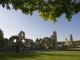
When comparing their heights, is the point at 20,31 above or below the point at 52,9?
above

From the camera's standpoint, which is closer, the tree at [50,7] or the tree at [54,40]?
the tree at [50,7]

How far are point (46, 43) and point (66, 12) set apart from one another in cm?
6512

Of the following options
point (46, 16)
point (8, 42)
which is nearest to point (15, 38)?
point (8, 42)

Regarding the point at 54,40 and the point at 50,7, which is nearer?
the point at 50,7

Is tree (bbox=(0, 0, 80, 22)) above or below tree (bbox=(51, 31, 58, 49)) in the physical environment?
below

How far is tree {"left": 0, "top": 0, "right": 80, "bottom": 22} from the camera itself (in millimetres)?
13955

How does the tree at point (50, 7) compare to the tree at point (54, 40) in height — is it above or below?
below

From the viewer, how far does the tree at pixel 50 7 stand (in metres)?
14.0

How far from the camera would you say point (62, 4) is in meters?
14.2

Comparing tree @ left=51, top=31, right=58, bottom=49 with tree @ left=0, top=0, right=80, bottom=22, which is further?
tree @ left=51, top=31, right=58, bottom=49

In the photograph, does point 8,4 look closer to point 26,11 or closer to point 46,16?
point 26,11

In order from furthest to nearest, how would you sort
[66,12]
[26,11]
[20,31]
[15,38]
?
[20,31]
[15,38]
[26,11]
[66,12]

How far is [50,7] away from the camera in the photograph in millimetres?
15094

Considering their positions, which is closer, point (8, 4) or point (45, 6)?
point (8, 4)
